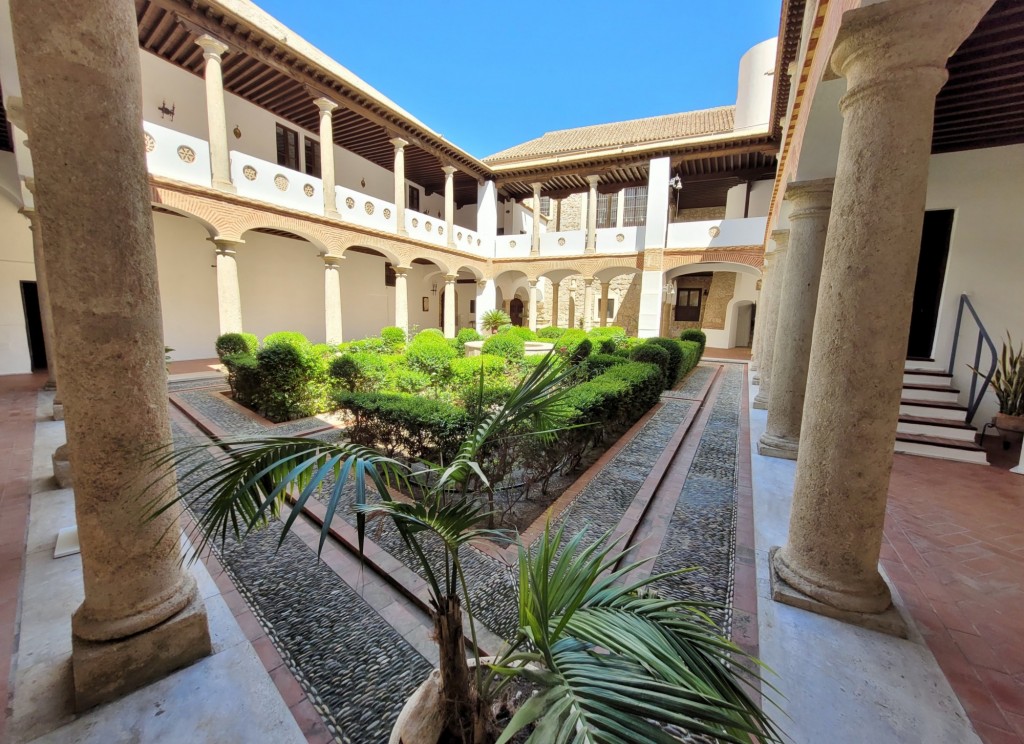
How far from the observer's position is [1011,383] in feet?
15.3

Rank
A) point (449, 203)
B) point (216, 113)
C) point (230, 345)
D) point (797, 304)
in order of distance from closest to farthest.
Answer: point (797, 304) < point (230, 345) < point (216, 113) < point (449, 203)

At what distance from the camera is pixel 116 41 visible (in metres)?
1.63

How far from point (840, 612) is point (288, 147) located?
624 inches

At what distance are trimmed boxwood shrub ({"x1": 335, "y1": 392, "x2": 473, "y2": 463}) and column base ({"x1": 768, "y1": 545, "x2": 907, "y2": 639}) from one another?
89.9 inches

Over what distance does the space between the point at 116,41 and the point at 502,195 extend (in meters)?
18.8

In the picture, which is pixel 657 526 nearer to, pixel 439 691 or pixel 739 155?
pixel 439 691

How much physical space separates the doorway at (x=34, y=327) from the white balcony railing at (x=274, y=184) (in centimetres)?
539

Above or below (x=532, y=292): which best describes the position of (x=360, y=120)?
above

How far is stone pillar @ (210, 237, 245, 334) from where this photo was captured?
31.0ft

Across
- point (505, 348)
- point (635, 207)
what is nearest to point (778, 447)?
point (505, 348)

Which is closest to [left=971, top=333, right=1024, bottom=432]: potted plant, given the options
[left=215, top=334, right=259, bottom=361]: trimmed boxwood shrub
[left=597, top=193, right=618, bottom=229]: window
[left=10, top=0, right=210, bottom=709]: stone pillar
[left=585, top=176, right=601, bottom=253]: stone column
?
[left=10, top=0, right=210, bottom=709]: stone pillar

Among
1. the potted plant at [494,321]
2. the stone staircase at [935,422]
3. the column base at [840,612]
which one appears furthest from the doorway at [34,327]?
the stone staircase at [935,422]

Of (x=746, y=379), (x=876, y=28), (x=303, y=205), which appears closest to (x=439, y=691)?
(x=876, y=28)

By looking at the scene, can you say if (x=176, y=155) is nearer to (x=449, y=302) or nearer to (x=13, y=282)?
(x=13, y=282)
